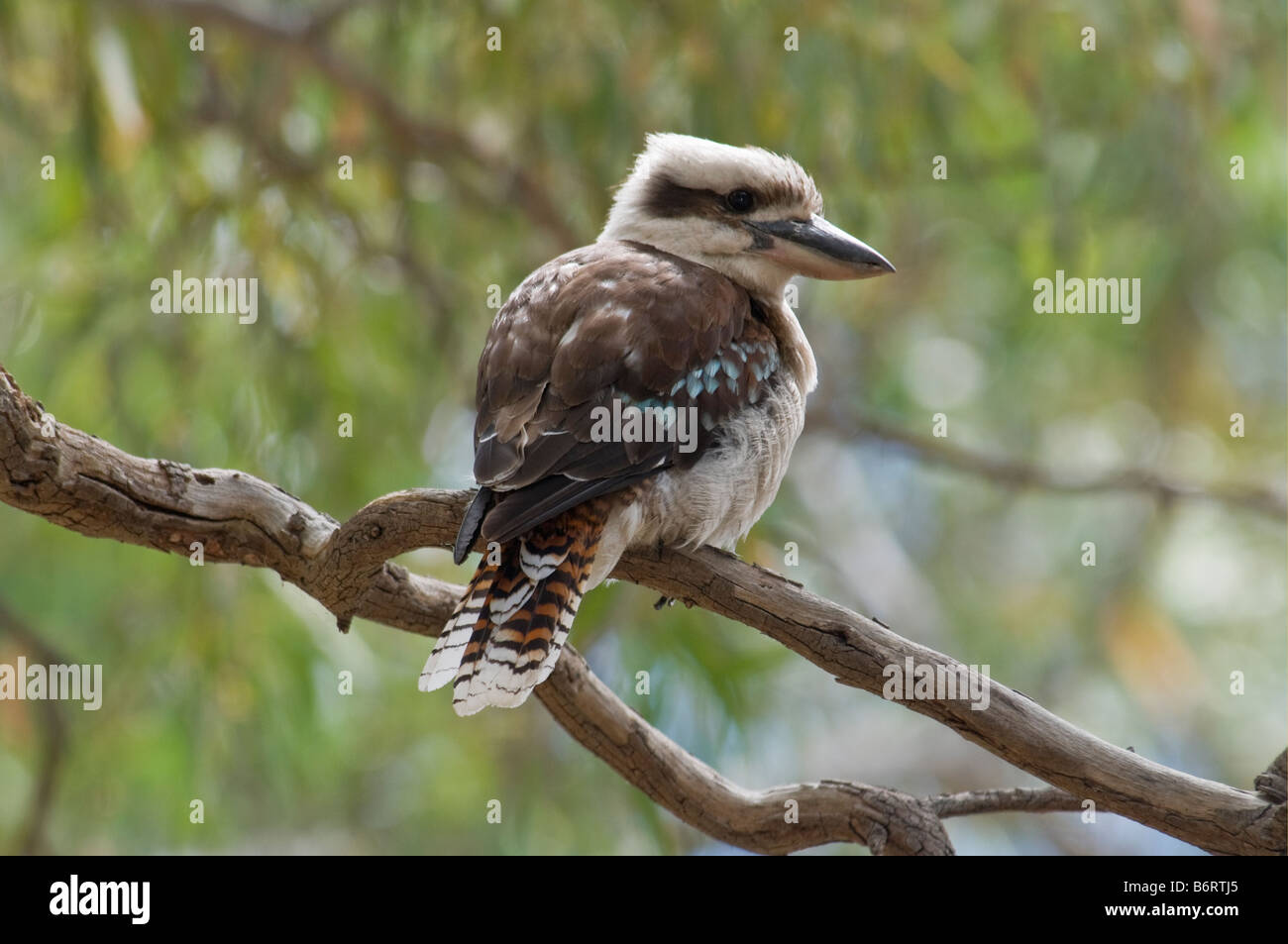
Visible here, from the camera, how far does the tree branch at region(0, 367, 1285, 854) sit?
2.11 meters

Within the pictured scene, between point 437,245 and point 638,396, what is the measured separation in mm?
3066

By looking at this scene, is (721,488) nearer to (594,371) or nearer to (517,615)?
(594,371)

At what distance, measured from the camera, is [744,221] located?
9.74 feet

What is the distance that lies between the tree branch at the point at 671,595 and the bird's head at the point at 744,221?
2.46ft

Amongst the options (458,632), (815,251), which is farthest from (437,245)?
(458,632)

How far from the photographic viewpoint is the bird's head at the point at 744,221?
114 inches

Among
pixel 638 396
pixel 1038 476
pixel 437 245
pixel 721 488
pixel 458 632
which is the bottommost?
pixel 458 632


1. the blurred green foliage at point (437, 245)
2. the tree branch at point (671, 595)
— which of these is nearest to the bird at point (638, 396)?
the tree branch at point (671, 595)

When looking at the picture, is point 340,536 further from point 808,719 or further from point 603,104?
point 808,719

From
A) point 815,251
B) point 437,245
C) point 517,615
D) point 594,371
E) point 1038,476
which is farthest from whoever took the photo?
point 1038,476

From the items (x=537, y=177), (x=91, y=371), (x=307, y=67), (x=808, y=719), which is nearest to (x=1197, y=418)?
(x=808, y=719)

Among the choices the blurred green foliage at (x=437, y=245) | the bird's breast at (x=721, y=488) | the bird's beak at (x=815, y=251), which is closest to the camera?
the bird's breast at (x=721, y=488)

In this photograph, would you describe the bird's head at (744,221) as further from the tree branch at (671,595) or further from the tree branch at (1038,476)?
the tree branch at (1038,476)

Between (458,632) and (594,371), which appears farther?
(594,371)
